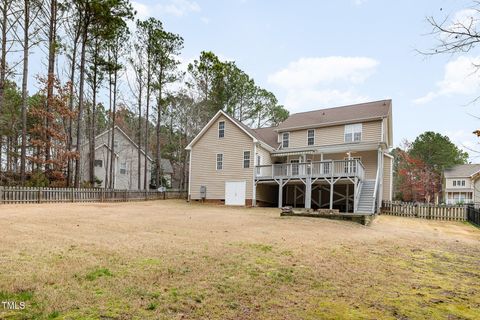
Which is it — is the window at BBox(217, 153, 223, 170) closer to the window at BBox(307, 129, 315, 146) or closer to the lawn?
the window at BBox(307, 129, 315, 146)

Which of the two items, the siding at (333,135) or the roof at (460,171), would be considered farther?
the roof at (460,171)

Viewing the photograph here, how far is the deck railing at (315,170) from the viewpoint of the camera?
1994 centimetres

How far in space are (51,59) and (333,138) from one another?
2228 cm

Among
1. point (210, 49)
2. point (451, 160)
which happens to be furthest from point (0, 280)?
point (451, 160)

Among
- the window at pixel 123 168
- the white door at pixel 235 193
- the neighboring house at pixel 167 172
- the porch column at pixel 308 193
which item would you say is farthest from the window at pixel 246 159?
the neighboring house at pixel 167 172

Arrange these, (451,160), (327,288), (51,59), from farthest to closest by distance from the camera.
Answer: (451,160) → (51,59) → (327,288)

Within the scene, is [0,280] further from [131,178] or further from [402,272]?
[131,178]

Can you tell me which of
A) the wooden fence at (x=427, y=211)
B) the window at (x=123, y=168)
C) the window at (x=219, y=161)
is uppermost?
the window at (x=219, y=161)

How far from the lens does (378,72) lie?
1709 cm

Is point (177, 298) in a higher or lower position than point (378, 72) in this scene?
lower

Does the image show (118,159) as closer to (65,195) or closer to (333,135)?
(65,195)

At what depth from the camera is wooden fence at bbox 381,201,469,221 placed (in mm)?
19719

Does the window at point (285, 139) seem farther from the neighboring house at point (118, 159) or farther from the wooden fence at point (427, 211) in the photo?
the neighboring house at point (118, 159)

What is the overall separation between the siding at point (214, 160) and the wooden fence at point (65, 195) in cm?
522
